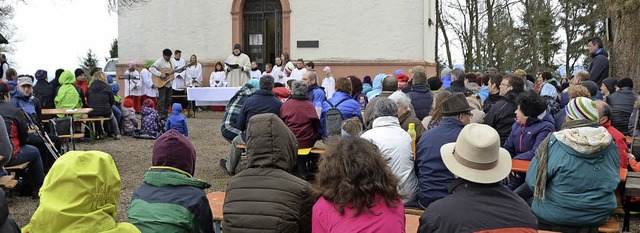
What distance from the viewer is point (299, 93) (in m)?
8.70

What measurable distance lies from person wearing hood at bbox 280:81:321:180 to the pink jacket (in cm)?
494

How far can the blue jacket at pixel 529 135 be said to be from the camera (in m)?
6.51

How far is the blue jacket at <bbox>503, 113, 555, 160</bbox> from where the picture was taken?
21.4 feet

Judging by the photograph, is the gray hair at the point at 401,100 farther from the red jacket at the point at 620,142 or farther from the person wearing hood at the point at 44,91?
the person wearing hood at the point at 44,91

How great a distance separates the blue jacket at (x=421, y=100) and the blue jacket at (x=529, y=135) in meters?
2.53

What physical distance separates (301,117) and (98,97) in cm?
613

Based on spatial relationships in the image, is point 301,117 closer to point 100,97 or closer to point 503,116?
point 503,116

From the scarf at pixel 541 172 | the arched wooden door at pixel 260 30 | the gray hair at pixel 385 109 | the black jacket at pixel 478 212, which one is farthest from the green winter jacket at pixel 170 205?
the arched wooden door at pixel 260 30

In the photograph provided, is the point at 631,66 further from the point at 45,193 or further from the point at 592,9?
the point at 592,9

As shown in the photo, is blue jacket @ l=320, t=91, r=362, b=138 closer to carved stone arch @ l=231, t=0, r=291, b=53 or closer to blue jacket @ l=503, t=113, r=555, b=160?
blue jacket @ l=503, t=113, r=555, b=160

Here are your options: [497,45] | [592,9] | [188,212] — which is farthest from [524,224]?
[592,9]

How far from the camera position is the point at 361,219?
354cm

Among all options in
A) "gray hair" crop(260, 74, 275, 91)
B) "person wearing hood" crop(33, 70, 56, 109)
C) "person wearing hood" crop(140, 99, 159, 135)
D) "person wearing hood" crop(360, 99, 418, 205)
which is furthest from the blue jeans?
"person wearing hood" crop(140, 99, 159, 135)

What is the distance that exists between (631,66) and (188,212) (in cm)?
1209
